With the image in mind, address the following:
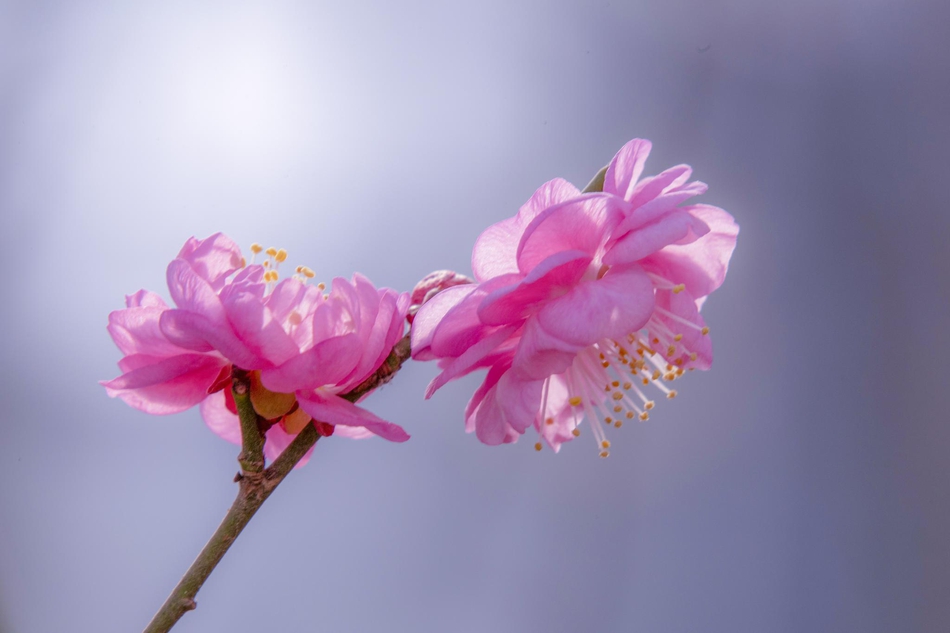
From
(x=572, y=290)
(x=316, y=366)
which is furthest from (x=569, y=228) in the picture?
(x=316, y=366)

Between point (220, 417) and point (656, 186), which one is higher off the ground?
point (656, 186)

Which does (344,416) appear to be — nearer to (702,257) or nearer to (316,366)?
(316,366)

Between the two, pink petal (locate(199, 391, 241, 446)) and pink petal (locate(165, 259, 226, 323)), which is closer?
pink petal (locate(165, 259, 226, 323))

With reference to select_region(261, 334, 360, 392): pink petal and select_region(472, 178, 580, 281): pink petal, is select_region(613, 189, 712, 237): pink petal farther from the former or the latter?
select_region(261, 334, 360, 392): pink petal

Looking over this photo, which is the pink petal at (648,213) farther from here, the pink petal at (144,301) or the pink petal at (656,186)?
the pink petal at (144,301)

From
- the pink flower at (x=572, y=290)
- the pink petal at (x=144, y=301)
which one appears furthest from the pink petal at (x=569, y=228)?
the pink petal at (x=144, y=301)

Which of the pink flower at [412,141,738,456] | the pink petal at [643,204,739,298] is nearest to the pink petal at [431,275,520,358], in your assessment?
the pink flower at [412,141,738,456]
